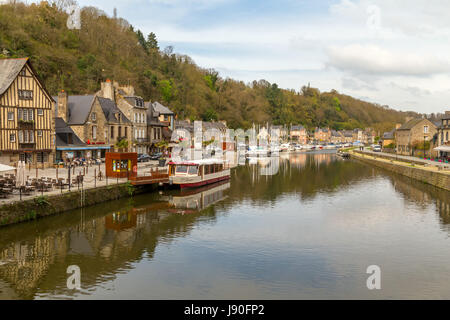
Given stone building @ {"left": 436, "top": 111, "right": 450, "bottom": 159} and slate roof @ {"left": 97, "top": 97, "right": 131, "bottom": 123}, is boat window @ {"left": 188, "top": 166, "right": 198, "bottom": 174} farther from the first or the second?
stone building @ {"left": 436, "top": 111, "right": 450, "bottom": 159}

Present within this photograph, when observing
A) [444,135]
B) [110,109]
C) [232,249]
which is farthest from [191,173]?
[444,135]

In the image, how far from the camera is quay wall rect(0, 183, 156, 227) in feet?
70.8

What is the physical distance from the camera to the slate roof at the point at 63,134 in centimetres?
4273

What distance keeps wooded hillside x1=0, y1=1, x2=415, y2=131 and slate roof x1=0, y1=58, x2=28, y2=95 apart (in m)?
20.6

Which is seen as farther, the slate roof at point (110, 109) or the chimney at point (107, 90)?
the chimney at point (107, 90)

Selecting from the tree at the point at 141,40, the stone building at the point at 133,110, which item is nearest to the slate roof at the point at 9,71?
the stone building at the point at 133,110

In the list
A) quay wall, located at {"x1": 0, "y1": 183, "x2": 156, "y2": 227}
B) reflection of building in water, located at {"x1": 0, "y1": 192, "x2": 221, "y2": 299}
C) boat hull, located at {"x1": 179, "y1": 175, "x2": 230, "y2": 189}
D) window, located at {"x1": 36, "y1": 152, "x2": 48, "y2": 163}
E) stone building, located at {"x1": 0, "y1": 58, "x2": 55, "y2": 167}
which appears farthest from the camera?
window, located at {"x1": 36, "y1": 152, "x2": 48, "y2": 163}

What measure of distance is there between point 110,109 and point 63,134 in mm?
9575

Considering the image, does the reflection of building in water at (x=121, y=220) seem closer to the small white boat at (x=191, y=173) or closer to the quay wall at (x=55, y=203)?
the quay wall at (x=55, y=203)

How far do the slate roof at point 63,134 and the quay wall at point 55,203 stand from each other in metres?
14.8

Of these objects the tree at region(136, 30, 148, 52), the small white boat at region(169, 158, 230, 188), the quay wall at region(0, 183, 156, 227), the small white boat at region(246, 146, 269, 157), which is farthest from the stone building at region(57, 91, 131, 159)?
the tree at region(136, 30, 148, 52)

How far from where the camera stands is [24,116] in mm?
37312
